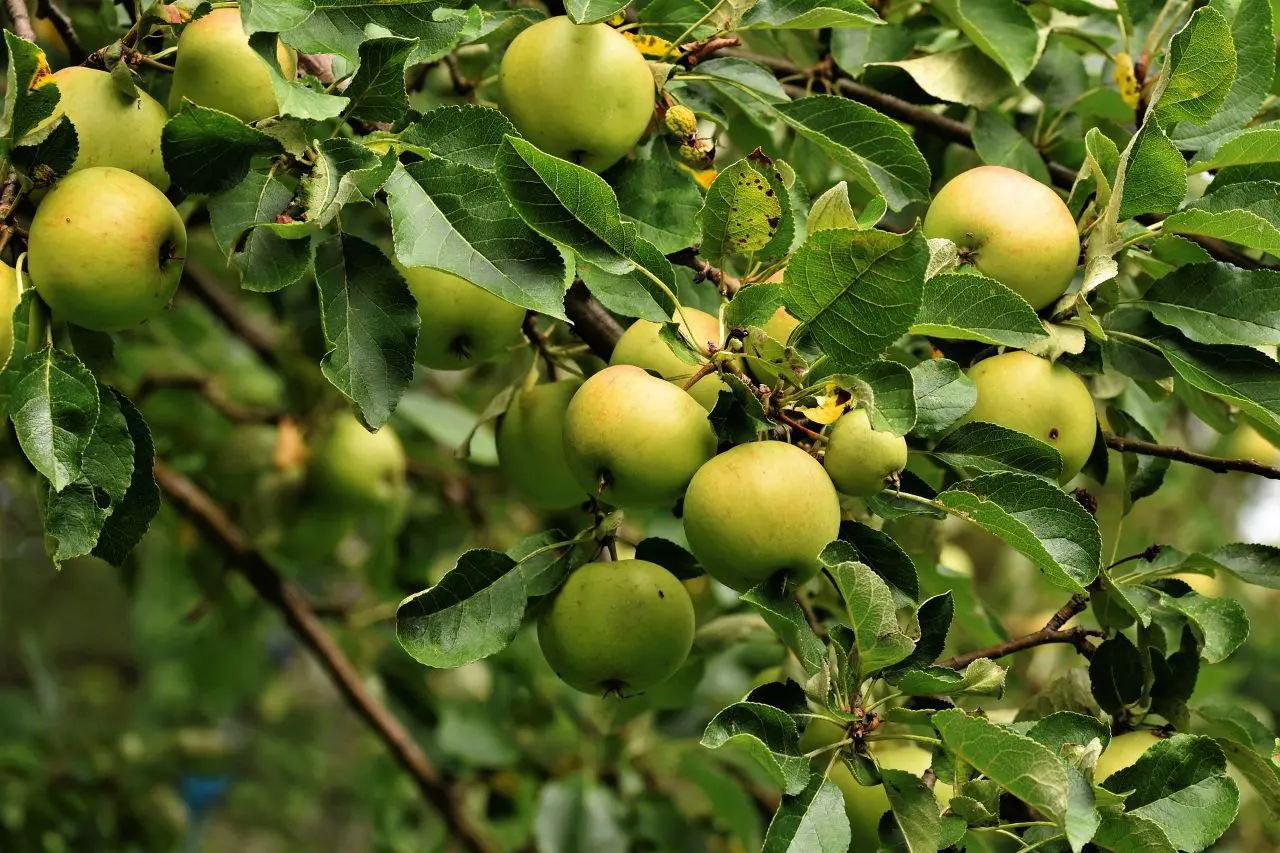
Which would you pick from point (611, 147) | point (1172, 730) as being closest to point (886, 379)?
point (611, 147)

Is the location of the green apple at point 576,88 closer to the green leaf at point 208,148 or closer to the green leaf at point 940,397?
the green leaf at point 208,148

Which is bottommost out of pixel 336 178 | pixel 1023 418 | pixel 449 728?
pixel 449 728

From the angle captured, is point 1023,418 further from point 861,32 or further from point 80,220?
point 80,220

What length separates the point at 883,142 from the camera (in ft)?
4.15

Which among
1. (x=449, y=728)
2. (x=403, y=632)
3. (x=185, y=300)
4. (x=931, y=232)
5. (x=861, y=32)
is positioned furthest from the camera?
(x=185, y=300)

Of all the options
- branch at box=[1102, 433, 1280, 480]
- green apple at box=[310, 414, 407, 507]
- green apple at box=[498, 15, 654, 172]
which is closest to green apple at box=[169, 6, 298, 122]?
green apple at box=[498, 15, 654, 172]

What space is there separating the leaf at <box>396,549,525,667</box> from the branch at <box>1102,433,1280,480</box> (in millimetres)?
628

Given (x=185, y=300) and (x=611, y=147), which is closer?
(x=611, y=147)

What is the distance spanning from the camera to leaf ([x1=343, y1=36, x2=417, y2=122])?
1030mm

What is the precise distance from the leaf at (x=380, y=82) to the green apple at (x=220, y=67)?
0.06m

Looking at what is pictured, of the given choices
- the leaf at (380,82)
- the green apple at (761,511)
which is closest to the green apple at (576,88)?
the leaf at (380,82)

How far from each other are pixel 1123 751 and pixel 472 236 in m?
0.78

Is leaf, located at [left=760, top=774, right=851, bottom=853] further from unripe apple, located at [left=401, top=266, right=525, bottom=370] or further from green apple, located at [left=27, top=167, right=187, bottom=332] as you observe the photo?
green apple, located at [left=27, top=167, right=187, bottom=332]

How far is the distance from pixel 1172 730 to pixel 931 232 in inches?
21.4
